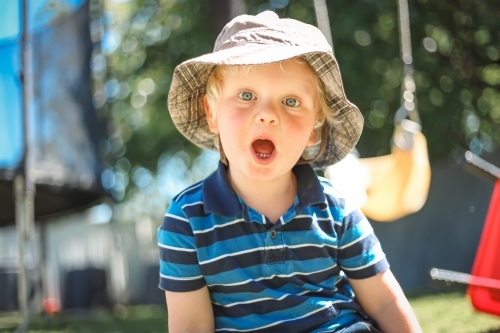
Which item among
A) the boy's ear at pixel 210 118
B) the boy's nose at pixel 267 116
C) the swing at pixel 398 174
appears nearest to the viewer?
the boy's nose at pixel 267 116

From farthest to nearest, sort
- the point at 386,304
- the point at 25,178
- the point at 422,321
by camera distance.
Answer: the point at 25,178, the point at 422,321, the point at 386,304

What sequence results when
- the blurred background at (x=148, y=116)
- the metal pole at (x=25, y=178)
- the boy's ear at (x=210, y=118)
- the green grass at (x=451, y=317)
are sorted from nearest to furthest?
1. the boy's ear at (x=210, y=118)
2. the green grass at (x=451, y=317)
3. the metal pole at (x=25, y=178)
4. the blurred background at (x=148, y=116)

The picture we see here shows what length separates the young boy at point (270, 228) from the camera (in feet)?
4.77

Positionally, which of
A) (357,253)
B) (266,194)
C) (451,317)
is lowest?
(451,317)

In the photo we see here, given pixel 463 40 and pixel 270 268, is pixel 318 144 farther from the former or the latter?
pixel 463 40

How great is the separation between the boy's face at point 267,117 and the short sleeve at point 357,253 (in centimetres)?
20

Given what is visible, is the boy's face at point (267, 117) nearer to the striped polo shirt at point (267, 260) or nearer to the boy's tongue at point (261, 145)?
the boy's tongue at point (261, 145)

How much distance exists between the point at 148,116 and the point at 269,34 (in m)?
7.22

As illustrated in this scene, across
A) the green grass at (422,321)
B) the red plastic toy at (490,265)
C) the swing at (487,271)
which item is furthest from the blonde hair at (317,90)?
the green grass at (422,321)

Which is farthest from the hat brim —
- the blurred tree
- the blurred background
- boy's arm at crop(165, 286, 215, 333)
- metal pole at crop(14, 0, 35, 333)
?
the blurred tree

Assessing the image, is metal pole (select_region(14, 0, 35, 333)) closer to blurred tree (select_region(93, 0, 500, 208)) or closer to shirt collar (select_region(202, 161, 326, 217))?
blurred tree (select_region(93, 0, 500, 208))

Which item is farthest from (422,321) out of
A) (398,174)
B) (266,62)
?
(266,62)

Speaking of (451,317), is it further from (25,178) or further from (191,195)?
(25,178)

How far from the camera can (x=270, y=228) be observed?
4.90 feet
